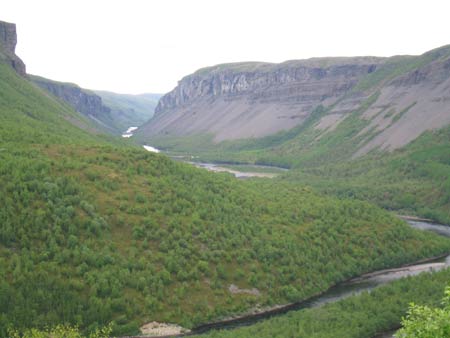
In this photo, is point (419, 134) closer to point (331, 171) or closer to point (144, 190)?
point (331, 171)

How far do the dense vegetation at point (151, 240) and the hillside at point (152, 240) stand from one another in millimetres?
197

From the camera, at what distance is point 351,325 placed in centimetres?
5944

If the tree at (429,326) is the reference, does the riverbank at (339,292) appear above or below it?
below

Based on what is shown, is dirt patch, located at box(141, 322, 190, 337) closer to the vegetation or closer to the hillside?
the hillside

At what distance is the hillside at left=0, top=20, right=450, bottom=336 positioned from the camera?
61.0m

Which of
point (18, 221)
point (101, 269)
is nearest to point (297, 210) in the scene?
point (101, 269)

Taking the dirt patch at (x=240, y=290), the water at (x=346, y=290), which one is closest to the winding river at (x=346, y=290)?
the water at (x=346, y=290)

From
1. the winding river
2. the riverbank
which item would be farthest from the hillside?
the winding river

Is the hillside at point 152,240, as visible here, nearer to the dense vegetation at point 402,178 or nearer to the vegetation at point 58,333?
the vegetation at point 58,333

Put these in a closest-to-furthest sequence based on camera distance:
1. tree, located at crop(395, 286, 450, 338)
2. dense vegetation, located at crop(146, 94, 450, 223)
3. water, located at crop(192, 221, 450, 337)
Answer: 1. tree, located at crop(395, 286, 450, 338)
2. water, located at crop(192, 221, 450, 337)
3. dense vegetation, located at crop(146, 94, 450, 223)

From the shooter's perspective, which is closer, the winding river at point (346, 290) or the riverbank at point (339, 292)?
the winding river at point (346, 290)

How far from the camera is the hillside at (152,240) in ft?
200

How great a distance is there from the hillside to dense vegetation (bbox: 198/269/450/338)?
8393 mm

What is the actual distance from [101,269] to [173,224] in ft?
58.1
